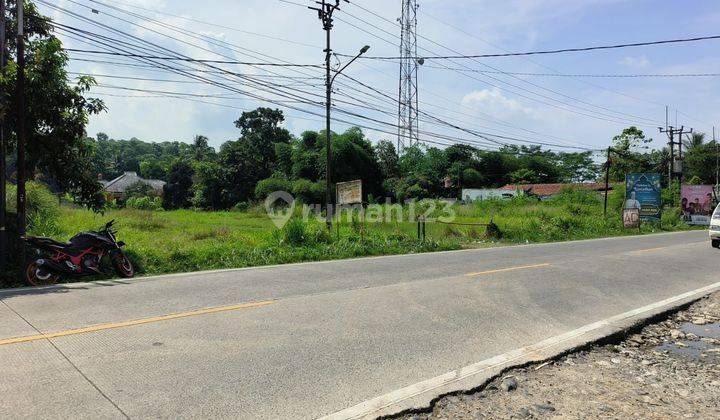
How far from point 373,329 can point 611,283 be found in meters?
6.71

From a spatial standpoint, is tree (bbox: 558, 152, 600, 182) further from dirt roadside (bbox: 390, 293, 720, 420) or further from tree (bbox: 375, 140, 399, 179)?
dirt roadside (bbox: 390, 293, 720, 420)

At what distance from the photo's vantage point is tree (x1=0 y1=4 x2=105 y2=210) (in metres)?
12.0

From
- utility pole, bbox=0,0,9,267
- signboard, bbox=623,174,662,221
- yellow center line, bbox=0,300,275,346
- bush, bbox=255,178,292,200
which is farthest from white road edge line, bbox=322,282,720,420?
bush, bbox=255,178,292,200

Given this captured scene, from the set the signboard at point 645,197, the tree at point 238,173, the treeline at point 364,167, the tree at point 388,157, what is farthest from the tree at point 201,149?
the signboard at point 645,197

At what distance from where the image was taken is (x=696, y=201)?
1784 inches

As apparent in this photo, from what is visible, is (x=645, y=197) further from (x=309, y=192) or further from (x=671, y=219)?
(x=309, y=192)

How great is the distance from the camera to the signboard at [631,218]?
3541cm

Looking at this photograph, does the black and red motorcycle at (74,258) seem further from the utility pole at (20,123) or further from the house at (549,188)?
the house at (549,188)

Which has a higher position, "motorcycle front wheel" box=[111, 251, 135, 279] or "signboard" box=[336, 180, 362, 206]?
"signboard" box=[336, 180, 362, 206]

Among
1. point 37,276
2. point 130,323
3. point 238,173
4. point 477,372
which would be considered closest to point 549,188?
point 238,173

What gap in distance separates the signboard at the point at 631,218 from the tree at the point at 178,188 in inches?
2043

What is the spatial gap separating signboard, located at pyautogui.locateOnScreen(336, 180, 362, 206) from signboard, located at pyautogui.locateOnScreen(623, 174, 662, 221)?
2568cm

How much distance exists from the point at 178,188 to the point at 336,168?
87.7ft

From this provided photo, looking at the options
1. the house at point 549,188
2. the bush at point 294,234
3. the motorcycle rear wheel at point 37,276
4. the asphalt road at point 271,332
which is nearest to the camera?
the asphalt road at point 271,332
